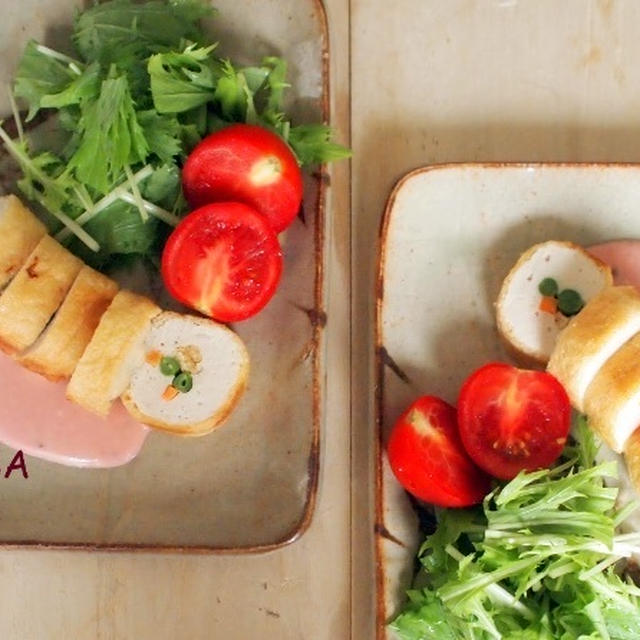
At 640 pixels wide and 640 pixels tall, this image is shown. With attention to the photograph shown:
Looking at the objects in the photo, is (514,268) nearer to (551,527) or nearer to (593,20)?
(551,527)

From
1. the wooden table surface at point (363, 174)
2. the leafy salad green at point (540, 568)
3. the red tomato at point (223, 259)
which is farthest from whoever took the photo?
the wooden table surface at point (363, 174)

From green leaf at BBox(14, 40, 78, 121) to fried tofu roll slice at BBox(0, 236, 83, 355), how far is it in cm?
22

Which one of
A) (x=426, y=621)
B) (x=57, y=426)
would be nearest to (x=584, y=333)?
(x=426, y=621)

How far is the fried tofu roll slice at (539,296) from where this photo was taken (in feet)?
4.25

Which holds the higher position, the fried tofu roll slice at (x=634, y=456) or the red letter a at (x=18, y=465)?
the fried tofu roll slice at (x=634, y=456)

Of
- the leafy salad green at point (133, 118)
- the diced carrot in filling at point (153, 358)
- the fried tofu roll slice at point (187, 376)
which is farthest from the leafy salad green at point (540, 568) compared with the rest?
the leafy salad green at point (133, 118)

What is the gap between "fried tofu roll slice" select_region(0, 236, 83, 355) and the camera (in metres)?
1.30

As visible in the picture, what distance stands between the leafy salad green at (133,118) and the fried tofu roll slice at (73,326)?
6 centimetres

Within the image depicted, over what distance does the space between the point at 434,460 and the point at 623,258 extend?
16.3 inches

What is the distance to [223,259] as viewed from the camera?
1.28m

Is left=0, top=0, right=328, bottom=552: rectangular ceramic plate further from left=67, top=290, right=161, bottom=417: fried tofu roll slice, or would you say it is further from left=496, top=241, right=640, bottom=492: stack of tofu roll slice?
left=496, top=241, right=640, bottom=492: stack of tofu roll slice

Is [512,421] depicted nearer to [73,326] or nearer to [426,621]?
[426,621]

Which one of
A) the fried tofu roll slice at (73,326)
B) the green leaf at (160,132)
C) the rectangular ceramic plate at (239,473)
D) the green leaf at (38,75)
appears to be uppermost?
the green leaf at (38,75)

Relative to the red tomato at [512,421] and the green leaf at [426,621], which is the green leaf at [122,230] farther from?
the green leaf at [426,621]
